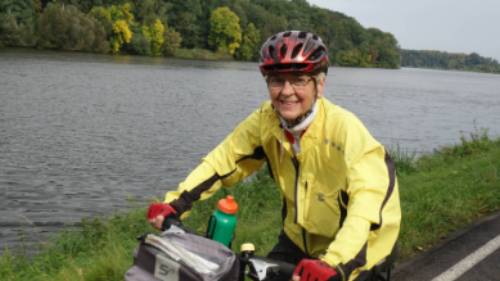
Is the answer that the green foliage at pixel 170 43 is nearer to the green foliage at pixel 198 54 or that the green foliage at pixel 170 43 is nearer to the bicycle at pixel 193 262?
the green foliage at pixel 198 54

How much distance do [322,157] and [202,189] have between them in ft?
2.33

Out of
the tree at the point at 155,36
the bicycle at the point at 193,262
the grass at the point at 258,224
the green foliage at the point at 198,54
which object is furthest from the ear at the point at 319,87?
the green foliage at the point at 198,54

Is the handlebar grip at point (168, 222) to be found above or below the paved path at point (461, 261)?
above

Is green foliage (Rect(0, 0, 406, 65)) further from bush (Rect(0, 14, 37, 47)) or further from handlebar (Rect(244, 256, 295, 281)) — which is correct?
handlebar (Rect(244, 256, 295, 281))

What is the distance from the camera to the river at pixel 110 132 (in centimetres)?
1202

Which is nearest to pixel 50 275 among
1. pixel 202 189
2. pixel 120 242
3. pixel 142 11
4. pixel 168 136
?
pixel 120 242

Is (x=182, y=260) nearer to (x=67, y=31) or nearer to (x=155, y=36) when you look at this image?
(x=67, y=31)

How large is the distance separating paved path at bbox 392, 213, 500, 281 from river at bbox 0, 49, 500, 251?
6.58 metres

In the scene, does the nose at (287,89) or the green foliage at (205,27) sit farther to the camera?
the green foliage at (205,27)

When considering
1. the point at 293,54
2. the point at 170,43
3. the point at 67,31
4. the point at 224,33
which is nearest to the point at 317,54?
the point at 293,54

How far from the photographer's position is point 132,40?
8144 cm

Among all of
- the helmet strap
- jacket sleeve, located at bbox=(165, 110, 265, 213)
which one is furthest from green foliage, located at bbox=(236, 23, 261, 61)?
the helmet strap

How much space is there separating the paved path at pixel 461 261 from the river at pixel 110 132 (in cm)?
658

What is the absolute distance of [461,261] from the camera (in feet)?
17.9
